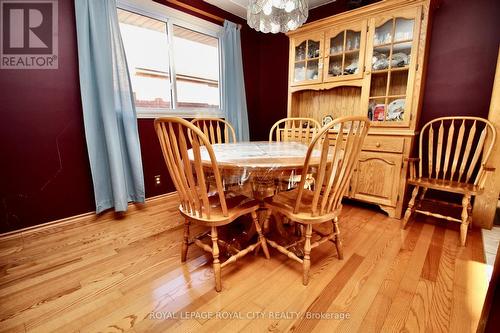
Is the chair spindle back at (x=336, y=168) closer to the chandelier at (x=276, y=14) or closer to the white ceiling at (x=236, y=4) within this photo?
the chandelier at (x=276, y=14)

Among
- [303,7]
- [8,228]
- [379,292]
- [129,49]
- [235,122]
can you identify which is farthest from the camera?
[235,122]

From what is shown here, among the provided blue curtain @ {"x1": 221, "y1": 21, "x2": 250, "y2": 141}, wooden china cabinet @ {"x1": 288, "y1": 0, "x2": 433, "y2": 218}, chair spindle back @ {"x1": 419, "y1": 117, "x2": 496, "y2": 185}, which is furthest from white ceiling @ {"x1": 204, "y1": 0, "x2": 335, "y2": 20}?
chair spindle back @ {"x1": 419, "y1": 117, "x2": 496, "y2": 185}

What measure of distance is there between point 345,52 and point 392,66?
47 cm

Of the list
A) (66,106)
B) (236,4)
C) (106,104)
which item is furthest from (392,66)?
(66,106)

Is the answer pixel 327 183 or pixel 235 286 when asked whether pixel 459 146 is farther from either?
pixel 235 286

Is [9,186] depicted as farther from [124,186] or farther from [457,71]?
[457,71]

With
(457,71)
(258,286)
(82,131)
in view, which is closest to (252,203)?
(258,286)

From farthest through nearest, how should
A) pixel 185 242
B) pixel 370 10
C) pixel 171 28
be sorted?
pixel 171 28, pixel 370 10, pixel 185 242

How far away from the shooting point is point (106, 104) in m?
1.93

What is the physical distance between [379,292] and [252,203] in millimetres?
804

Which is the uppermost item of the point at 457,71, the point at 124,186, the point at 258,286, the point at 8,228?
the point at 457,71

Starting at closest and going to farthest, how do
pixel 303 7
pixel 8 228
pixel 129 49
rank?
pixel 303 7, pixel 8 228, pixel 129 49

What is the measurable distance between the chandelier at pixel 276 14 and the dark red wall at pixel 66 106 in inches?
55.8

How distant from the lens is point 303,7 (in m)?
1.58
